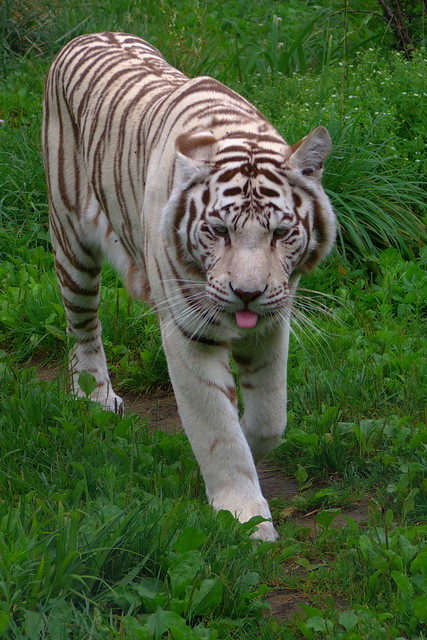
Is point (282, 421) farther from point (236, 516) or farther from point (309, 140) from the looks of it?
point (309, 140)

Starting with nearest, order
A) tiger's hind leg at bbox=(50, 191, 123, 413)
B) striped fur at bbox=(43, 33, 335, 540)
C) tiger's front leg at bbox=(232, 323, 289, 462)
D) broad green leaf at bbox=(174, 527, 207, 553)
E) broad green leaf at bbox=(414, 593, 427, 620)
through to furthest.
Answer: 1. broad green leaf at bbox=(414, 593, 427, 620)
2. broad green leaf at bbox=(174, 527, 207, 553)
3. striped fur at bbox=(43, 33, 335, 540)
4. tiger's front leg at bbox=(232, 323, 289, 462)
5. tiger's hind leg at bbox=(50, 191, 123, 413)

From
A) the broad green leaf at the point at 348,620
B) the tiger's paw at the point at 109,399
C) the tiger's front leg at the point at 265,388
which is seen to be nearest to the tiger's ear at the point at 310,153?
the tiger's front leg at the point at 265,388

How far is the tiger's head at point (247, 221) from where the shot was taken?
3.23 m

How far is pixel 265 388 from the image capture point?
12.5 feet

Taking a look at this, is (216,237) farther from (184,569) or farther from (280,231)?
(184,569)

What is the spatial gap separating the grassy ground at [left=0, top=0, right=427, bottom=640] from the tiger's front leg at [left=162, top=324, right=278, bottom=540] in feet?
0.42

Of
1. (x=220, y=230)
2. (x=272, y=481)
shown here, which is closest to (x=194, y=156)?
(x=220, y=230)

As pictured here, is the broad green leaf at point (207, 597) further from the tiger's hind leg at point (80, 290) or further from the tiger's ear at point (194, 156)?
the tiger's hind leg at point (80, 290)

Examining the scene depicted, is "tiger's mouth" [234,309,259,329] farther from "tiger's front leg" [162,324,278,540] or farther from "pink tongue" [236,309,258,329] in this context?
"tiger's front leg" [162,324,278,540]

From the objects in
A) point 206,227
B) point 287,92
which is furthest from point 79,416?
point 287,92

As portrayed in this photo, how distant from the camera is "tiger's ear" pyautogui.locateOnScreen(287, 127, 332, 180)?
11.2ft

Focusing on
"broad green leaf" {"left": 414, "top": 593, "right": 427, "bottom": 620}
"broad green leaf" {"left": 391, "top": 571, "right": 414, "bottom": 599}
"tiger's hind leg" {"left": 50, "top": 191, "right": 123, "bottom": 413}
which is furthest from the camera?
"tiger's hind leg" {"left": 50, "top": 191, "right": 123, "bottom": 413}

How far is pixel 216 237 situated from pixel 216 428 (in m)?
0.68

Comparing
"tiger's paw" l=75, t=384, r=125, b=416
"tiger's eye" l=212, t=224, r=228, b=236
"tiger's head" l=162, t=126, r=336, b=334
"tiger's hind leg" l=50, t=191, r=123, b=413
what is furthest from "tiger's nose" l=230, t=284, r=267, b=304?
"tiger's hind leg" l=50, t=191, r=123, b=413
